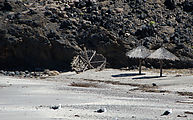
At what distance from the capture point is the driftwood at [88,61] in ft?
112

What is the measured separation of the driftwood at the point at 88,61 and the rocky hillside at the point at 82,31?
2.84 feet

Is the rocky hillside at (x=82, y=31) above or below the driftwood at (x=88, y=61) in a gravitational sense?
above

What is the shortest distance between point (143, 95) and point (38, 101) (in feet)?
17.3

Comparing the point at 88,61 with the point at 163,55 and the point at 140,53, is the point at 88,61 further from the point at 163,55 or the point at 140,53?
the point at 163,55

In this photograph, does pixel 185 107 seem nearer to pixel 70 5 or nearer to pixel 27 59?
pixel 27 59

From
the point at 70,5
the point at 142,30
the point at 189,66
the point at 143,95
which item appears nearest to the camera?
the point at 143,95

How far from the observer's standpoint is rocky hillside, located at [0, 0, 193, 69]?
3584cm

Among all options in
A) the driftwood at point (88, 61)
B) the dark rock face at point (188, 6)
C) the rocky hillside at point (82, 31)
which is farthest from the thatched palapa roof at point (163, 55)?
the dark rock face at point (188, 6)

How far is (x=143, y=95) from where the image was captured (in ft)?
67.5

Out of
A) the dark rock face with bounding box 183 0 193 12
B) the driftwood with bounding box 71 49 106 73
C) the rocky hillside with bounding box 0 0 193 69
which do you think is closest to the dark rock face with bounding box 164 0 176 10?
the rocky hillside with bounding box 0 0 193 69

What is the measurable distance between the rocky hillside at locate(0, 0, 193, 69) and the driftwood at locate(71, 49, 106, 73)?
87 cm

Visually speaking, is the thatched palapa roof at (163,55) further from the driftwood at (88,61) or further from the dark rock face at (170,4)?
the dark rock face at (170,4)

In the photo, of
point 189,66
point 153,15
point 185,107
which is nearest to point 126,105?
point 185,107

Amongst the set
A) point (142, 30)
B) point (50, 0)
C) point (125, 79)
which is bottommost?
point (125, 79)
